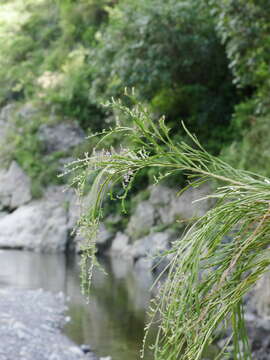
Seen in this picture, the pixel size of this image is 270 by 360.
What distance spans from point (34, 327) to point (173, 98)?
26.8 ft

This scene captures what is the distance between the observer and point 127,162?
1506 millimetres

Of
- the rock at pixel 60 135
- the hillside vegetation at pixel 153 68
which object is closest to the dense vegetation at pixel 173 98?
the hillside vegetation at pixel 153 68

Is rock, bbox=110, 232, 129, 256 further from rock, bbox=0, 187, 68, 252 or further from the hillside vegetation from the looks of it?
the hillside vegetation

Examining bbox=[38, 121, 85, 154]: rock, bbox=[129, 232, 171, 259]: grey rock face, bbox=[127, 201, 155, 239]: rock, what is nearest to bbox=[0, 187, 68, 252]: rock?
A: bbox=[38, 121, 85, 154]: rock

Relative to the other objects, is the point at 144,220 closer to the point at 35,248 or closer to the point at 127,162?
the point at 35,248

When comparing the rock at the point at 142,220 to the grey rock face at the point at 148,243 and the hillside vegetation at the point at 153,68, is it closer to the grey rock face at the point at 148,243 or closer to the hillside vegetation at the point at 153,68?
the grey rock face at the point at 148,243

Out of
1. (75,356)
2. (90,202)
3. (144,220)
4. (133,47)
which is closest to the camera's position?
Result: (90,202)

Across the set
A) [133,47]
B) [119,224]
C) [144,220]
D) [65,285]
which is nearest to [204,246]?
[65,285]

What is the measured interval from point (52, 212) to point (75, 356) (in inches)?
411

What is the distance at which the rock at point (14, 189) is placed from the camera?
16703mm

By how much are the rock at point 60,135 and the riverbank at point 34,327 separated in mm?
9355

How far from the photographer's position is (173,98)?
1323 centimetres

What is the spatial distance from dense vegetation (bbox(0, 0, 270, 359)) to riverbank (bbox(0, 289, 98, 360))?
1.35 meters

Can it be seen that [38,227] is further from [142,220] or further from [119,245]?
[142,220]
